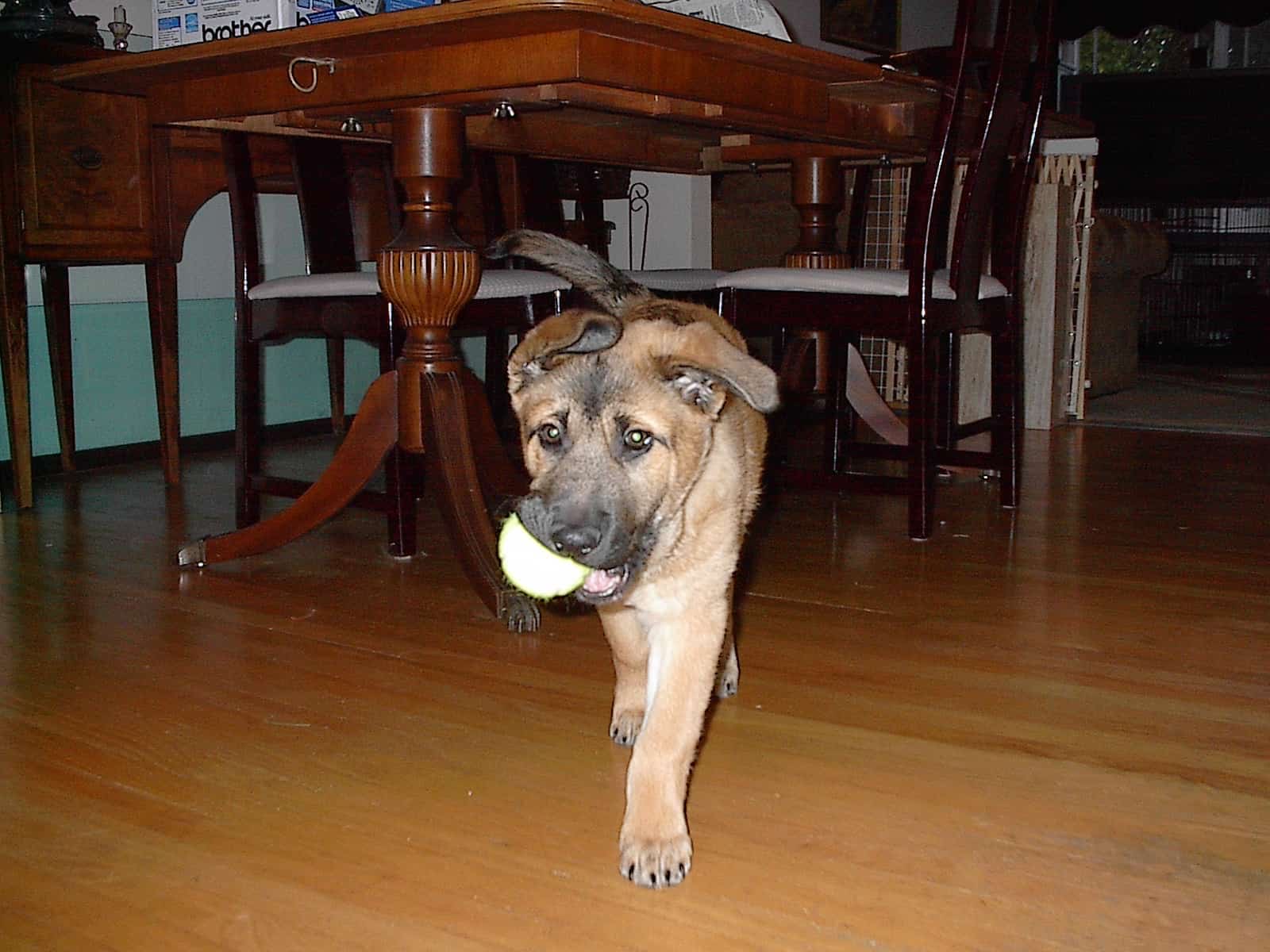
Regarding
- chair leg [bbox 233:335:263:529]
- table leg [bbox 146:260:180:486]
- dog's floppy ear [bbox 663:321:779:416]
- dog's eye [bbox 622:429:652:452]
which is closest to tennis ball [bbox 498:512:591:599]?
dog's eye [bbox 622:429:652:452]

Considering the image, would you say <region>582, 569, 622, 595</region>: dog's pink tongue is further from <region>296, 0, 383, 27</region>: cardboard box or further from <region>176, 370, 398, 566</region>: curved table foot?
<region>296, 0, 383, 27</region>: cardboard box

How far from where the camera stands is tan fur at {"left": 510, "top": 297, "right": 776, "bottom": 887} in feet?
4.92

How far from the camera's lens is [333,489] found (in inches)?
105

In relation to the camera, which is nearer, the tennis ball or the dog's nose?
the dog's nose

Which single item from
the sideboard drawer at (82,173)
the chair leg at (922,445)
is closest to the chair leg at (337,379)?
the sideboard drawer at (82,173)

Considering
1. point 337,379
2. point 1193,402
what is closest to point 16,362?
point 337,379

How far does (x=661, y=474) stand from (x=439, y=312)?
0.99 m

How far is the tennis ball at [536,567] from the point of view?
5.28 feet

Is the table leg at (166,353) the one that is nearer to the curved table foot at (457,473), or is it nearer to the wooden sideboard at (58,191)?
the wooden sideboard at (58,191)

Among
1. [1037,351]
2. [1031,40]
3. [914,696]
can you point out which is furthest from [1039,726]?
[1037,351]

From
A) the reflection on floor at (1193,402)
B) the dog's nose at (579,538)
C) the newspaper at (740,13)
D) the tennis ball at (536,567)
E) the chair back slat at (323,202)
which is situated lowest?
the reflection on floor at (1193,402)

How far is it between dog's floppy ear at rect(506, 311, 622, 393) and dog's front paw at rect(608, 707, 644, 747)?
0.50 m

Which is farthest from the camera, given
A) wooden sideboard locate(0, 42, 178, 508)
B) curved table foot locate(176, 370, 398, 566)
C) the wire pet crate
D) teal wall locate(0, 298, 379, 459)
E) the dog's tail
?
the wire pet crate

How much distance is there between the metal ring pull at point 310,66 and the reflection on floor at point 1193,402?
384 cm
